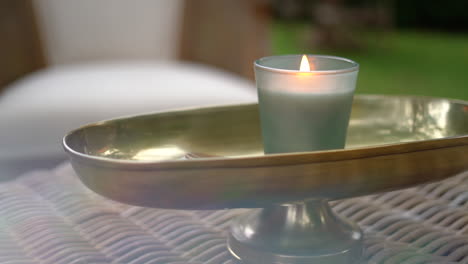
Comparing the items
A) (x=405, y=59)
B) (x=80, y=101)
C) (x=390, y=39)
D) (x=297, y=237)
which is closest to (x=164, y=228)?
(x=297, y=237)

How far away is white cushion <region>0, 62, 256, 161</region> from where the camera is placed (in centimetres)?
102

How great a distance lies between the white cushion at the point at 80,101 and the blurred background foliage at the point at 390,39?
2.02 m

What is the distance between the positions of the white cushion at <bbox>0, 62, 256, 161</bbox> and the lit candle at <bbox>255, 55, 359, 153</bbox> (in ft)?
1.94

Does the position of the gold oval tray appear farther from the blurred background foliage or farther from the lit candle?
the blurred background foliage

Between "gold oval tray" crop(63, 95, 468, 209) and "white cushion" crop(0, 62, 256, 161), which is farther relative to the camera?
"white cushion" crop(0, 62, 256, 161)

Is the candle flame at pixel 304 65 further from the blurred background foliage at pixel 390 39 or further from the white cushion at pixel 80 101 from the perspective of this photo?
the blurred background foliage at pixel 390 39

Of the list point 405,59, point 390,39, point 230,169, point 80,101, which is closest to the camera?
point 230,169

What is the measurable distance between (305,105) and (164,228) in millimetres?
171

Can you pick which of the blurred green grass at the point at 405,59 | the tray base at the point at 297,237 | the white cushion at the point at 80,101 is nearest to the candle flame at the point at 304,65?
the tray base at the point at 297,237

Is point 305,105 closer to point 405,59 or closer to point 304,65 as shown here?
point 304,65

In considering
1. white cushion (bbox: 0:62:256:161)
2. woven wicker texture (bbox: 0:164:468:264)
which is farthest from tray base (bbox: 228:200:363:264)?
white cushion (bbox: 0:62:256:161)

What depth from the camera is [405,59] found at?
12.3ft

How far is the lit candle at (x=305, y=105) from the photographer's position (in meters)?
0.43

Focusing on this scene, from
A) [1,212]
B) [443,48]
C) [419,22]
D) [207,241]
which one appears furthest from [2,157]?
[419,22]
